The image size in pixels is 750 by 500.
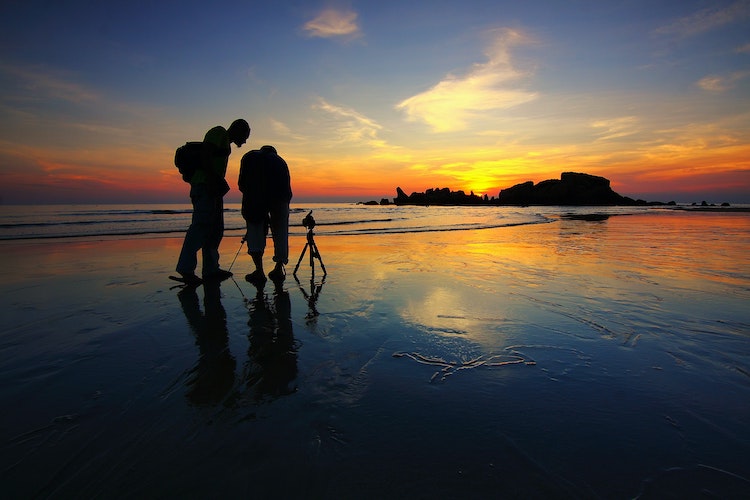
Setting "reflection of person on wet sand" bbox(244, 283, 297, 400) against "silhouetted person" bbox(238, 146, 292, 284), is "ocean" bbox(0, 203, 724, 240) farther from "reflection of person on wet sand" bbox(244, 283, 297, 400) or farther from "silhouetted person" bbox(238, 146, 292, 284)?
"reflection of person on wet sand" bbox(244, 283, 297, 400)

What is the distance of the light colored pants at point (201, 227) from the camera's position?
19.7 feet

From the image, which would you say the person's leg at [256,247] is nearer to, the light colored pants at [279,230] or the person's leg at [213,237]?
the light colored pants at [279,230]

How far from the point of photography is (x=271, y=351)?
3.32 meters

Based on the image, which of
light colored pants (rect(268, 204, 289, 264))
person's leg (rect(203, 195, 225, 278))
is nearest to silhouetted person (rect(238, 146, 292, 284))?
light colored pants (rect(268, 204, 289, 264))

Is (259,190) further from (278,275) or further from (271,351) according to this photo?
(271,351)

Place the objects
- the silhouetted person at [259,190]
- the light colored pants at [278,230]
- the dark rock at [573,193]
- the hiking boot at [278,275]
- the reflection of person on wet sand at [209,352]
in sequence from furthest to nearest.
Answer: the dark rock at [573,193]
the hiking boot at [278,275]
the light colored pants at [278,230]
the silhouetted person at [259,190]
the reflection of person on wet sand at [209,352]

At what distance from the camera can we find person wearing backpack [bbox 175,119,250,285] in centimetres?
597

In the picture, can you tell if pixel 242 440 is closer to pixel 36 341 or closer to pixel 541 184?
pixel 36 341

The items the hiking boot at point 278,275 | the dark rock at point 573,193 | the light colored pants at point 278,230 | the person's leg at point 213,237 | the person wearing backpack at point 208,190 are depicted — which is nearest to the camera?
the person wearing backpack at point 208,190

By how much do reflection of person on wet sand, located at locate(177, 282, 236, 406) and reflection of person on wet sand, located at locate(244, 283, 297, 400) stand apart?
0.19 metres

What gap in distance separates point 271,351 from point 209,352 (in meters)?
0.56

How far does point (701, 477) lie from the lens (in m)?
1.70

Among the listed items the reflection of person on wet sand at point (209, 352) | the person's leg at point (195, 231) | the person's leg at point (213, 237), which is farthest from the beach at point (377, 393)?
the person's leg at point (213, 237)

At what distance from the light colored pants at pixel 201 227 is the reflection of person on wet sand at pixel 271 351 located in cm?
177
